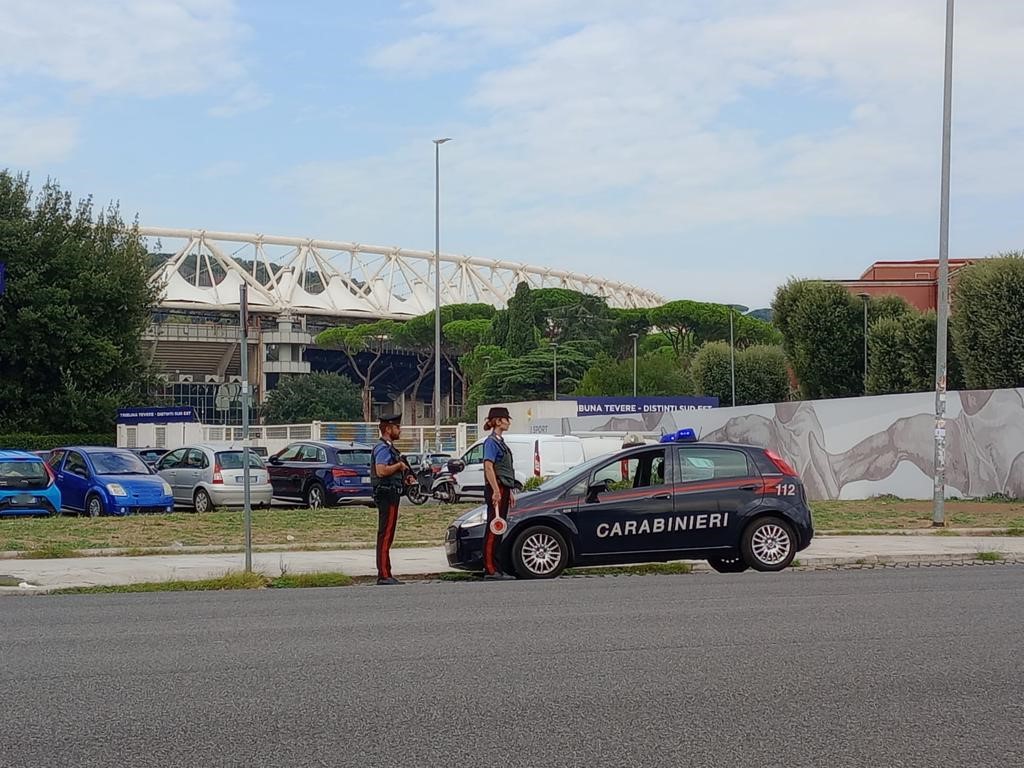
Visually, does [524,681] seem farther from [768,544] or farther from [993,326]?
[993,326]

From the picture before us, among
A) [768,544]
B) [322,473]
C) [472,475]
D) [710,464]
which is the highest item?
[710,464]

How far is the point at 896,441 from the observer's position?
2941 cm

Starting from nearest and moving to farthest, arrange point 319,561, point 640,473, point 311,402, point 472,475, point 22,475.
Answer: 1. point 640,473
2. point 319,561
3. point 22,475
4. point 472,475
5. point 311,402

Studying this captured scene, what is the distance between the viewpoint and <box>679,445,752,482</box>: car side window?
14.8m

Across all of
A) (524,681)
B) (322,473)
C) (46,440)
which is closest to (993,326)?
(322,473)

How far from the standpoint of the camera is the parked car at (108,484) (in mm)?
25016

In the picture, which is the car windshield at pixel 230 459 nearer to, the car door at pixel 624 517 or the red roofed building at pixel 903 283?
the car door at pixel 624 517

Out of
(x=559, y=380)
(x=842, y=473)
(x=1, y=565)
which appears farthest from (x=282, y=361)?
(x=1, y=565)

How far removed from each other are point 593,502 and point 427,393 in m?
132

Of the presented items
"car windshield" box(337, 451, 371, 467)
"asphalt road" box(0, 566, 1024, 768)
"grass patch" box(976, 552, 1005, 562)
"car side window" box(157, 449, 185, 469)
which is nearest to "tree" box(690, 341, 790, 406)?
"car windshield" box(337, 451, 371, 467)

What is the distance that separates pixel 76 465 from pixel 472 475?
825 cm

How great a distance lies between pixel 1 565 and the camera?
53.4 ft

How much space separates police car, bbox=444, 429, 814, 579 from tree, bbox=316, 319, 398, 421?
10943 centimetres

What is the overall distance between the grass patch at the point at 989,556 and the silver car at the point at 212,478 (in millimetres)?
14999
